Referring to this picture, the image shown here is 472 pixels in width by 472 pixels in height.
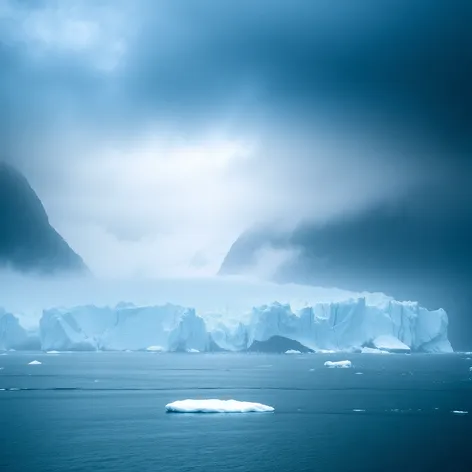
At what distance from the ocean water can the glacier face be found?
194 feet

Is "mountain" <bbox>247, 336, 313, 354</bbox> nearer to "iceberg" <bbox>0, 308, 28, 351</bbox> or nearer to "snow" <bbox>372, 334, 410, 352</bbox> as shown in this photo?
"snow" <bbox>372, 334, 410, 352</bbox>

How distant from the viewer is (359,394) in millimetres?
58406

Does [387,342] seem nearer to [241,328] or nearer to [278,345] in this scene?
[278,345]

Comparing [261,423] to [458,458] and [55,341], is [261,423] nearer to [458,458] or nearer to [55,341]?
[458,458]

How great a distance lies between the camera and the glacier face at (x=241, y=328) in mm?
125938

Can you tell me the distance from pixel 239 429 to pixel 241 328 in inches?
3571

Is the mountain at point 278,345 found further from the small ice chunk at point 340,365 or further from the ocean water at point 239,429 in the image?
the ocean water at point 239,429

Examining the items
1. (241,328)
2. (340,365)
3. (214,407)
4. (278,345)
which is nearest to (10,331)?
(241,328)

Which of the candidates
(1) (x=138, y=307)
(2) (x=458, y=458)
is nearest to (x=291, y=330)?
(1) (x=138, y=307)

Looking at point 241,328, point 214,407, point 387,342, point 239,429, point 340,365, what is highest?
point 241,328

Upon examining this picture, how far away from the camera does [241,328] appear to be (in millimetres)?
129125

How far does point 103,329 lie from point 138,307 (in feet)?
30.4

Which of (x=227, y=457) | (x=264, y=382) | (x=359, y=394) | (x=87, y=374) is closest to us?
(x=227, y=457)

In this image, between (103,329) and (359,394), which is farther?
(103,329)
